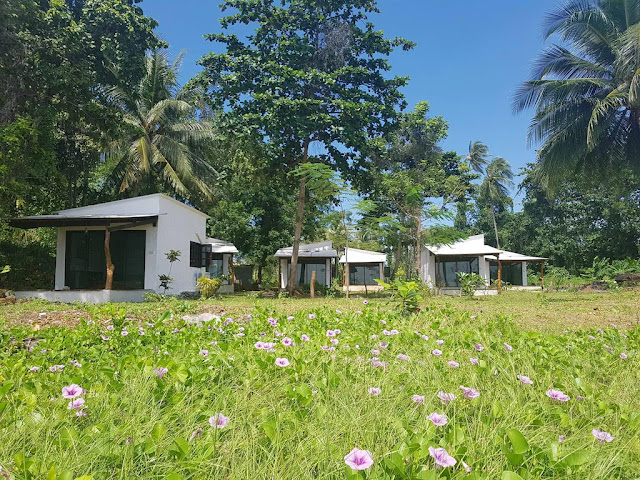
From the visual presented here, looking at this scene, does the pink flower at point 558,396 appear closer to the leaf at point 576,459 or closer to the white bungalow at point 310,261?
the leaf at point 576,459

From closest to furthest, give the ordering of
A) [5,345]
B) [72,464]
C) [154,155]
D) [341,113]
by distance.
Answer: [72,464] < [5,345] < [341,113] < [154,155]

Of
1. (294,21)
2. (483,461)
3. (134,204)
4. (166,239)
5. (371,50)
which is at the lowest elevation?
(483,461)

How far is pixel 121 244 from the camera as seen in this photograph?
45.0 feet

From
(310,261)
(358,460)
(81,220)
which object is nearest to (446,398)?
(358,460)

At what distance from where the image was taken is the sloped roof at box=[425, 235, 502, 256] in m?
22.2

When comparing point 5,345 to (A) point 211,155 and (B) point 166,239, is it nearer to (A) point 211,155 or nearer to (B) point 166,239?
(B) point 166,239

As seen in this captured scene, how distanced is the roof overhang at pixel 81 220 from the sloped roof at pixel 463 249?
14.8 metres

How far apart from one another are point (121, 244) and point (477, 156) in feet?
96.2

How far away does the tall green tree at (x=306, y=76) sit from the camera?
14789 millimetres

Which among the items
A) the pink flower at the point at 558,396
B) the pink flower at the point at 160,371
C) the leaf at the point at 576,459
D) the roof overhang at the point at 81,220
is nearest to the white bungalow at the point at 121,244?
the roof overhang at the point at 81,220

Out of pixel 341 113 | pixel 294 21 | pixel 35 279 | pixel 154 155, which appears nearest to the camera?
pixel 35 279

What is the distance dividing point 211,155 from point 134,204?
9355 mm

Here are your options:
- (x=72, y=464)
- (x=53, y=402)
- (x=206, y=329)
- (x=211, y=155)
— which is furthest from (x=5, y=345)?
(x=211, y=155)

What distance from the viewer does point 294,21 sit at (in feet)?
52.6
